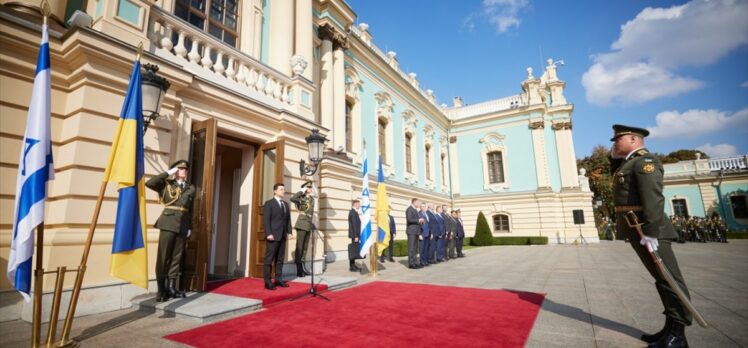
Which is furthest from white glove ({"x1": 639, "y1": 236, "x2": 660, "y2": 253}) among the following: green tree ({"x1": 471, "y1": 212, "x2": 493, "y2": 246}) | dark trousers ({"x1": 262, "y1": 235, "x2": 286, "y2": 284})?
green tree ({"x1": 471, "y1": 212, "x2": 493, "y2": 246})

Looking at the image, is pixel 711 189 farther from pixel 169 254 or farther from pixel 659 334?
pixel 169 254

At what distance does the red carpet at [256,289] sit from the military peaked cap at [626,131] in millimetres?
4567

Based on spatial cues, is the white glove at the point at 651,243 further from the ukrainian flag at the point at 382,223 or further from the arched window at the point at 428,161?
the arched window at the point at 428,161

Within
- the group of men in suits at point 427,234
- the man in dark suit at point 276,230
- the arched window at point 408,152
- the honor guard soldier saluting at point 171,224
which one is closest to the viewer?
the honor guard soldier saluting at point 171,224

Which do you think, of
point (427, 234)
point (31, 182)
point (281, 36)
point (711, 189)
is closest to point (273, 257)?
point (31, 182)

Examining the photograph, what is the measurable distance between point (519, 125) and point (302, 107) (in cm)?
2020

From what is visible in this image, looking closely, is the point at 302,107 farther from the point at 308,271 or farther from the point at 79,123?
the point at 79,123

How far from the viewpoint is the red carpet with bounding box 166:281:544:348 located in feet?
9.78

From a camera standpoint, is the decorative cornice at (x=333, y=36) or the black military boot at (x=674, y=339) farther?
the decorative cornice at (x=333, y=36)

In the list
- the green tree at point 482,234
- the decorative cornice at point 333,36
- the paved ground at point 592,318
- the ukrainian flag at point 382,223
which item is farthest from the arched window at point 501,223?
the ukrainian flag at point 382,223

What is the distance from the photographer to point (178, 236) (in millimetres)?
4582

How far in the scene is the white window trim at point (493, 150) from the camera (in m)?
23.9

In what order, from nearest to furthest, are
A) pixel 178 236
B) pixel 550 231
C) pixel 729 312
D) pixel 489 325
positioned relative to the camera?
pixel 489 325, pixel 729 312, pixel 178 236, pixel 550 231

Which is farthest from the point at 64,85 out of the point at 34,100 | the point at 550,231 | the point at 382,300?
the point at 550,231
